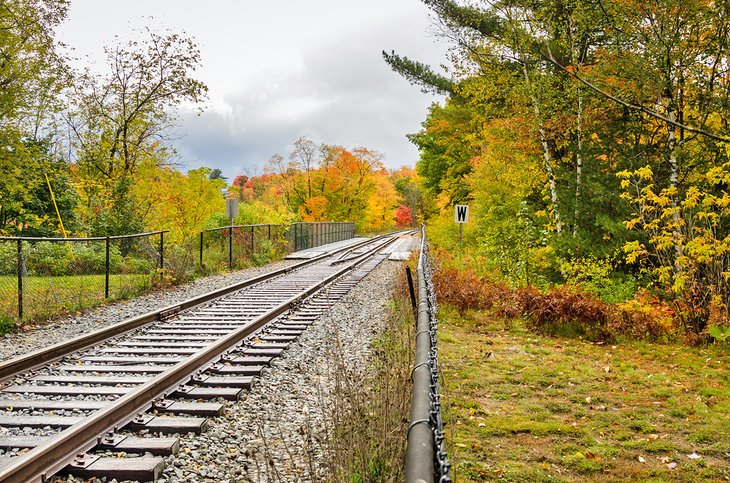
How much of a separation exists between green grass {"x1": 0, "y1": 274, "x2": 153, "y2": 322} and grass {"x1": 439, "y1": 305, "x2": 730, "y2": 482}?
7577 mm

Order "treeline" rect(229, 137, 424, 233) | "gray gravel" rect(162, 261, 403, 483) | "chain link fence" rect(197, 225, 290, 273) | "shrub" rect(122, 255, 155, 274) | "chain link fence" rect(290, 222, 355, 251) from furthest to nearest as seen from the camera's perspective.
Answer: "treeline" rect(229, 137, 424, 233), "chain link fence" rect(290, 222, 355, 251), "chain link fence" rect(197, 225, 290, 273), "shrub" rect(122, 255, 155, 274), "gray gravel" rect(162, 261, 403, 483)

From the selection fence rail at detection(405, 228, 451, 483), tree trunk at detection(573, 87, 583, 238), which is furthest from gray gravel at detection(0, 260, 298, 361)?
tree trunk at detection(573, 87, 583, 238)

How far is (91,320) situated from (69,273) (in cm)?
670

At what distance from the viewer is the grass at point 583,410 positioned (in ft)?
14.8

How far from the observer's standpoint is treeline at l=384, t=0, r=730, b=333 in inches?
388

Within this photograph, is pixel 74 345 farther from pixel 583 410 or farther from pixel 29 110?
pixel 29 110

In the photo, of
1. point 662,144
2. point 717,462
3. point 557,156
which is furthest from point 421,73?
point 717,462

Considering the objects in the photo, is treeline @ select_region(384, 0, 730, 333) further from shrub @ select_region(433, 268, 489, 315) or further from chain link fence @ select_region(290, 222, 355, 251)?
chain link fence @ select_region(290, 222, 355, 251)

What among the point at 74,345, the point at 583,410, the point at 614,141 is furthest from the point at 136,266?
the point at 583,410

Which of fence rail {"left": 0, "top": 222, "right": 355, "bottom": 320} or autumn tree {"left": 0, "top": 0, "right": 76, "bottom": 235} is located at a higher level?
autumn tree {"left": 0, "top": 0, "right": 76, "bottom": 235}

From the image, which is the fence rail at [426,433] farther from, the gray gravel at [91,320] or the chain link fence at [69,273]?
the chain link fence at [69,273]

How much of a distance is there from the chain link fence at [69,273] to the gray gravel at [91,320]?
48 centimetres

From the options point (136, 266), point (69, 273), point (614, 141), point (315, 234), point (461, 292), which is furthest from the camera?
point (315, 234)

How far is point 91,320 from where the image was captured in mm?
10391
